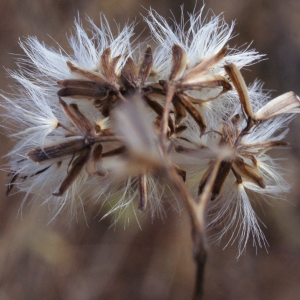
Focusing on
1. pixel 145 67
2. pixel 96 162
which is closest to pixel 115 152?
pixel 96 162

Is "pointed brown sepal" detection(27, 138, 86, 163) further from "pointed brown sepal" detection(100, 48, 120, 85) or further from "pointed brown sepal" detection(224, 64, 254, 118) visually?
"pointed brown sepal" detection(224, 64, 254, 118)

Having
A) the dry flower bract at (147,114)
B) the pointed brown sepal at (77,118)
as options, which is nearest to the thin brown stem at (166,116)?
the dry flower bract at (147,114)

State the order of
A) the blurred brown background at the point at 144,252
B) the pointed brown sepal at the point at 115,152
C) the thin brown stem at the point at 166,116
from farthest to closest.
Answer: the blurred brown background at the point at 144,252
the pointed brown sepal at the point at 115,152
the thin brown stem at the point at 166,116

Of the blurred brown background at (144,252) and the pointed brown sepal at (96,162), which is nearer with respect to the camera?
the pointed brown sepal at (96,162)

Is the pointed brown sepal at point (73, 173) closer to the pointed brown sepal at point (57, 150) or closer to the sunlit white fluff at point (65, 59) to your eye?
the pointed brown sepal at point (57, 150)

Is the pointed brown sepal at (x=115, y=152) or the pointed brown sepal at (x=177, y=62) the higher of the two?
the pointed brown sepal at (x=177, y=62)

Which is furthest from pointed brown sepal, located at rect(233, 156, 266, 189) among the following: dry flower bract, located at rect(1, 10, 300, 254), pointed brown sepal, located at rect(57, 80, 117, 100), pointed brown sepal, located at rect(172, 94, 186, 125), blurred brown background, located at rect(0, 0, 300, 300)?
blurred brown background, located at rect(0, 0, 300, 300)

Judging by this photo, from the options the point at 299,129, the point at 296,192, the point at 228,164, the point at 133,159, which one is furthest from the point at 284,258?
the point at 133,159

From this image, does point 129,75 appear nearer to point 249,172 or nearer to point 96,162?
point 96,162
